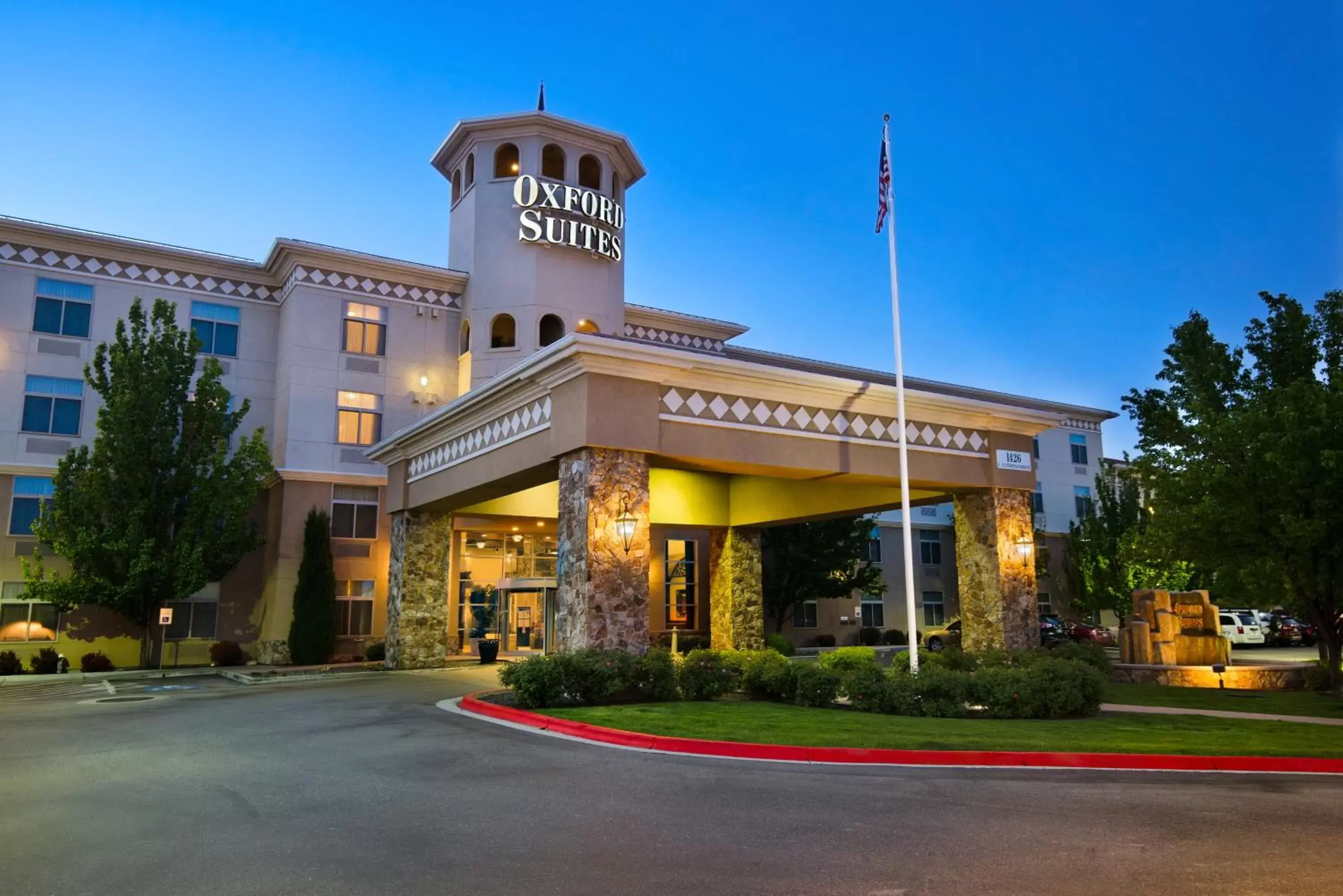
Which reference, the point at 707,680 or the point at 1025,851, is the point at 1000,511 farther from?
the point at 1025,851

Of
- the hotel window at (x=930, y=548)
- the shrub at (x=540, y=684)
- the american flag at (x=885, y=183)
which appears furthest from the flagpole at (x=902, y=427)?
the hotel window at (x=930, y=548)

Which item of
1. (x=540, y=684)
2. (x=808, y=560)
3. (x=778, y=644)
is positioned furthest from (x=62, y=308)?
(x=808, y=560)

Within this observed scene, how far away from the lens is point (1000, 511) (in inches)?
864

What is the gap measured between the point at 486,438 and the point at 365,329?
49.2 ft

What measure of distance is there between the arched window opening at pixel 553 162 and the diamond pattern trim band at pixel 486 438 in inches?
502

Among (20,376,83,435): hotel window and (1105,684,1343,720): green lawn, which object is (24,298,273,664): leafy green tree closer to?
(20,376,83,435): hotel window

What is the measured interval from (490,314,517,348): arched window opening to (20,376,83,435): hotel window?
1368cm

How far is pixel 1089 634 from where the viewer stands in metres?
39.4

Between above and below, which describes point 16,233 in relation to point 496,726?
above

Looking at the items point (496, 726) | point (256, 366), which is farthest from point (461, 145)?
point (496, 726)

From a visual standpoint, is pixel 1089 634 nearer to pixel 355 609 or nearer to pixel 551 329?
pixel 551 329

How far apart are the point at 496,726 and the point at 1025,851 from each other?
8736mm

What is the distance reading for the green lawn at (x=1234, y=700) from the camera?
1620 cm

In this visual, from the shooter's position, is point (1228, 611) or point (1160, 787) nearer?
point (1160, 787)
